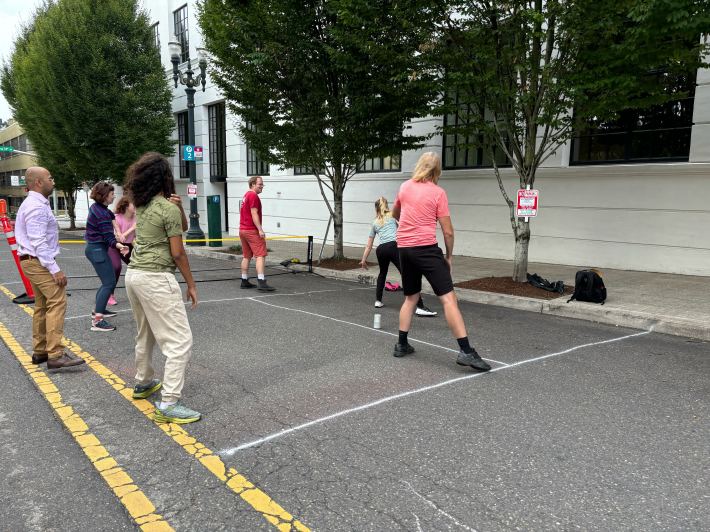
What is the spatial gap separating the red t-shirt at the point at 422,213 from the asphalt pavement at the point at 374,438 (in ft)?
3.92

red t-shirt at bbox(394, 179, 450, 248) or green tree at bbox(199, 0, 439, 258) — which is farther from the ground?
green tree at bbox(199, 0, 439, 258)

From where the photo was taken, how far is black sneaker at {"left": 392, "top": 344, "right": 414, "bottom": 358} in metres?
5.21

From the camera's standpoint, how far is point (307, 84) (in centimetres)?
1077

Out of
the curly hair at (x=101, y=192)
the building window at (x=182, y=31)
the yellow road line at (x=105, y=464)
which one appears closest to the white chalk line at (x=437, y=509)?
the yellow road line at (x=105, y=464)

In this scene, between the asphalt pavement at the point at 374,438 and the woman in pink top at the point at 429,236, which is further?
the woman in pink top at the point at 429,236

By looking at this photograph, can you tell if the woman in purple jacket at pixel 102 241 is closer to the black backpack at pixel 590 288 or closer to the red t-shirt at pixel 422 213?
the red t-shirt at pixel 422 213

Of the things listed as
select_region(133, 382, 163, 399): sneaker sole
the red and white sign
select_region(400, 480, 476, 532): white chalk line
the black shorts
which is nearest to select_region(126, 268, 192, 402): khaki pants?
select_region(133, 382, 163, 399): sneaker sole

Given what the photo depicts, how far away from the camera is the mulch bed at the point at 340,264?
452 inches

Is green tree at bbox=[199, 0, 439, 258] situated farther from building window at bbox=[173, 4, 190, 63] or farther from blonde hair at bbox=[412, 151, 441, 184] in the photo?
building window at bbox=[173, 4, 190, 63]

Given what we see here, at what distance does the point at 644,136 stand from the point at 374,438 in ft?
31.7

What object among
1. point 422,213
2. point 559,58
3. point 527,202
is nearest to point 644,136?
point 559,58

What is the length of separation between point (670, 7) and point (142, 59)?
20.9 meters

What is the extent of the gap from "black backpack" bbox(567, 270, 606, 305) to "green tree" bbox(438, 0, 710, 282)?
1402 mm

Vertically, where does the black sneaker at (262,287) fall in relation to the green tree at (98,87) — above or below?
below
